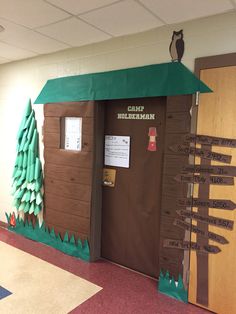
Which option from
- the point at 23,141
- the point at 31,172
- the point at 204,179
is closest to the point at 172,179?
the point at 204,179

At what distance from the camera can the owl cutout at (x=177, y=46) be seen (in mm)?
2477

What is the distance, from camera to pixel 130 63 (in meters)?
2.84

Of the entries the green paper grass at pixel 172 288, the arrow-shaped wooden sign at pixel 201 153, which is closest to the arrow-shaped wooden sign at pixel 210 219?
the arrow-shaped wooden sign at pixel 201 153

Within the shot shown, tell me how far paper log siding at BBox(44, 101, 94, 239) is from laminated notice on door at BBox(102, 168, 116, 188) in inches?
7.4

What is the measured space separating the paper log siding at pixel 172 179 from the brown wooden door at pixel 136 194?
197 millimetres

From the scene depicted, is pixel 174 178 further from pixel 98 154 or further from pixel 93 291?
pixel 93 291

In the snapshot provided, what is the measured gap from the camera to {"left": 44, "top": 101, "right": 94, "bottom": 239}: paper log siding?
10.5ft

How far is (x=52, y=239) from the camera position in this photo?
3619 mm

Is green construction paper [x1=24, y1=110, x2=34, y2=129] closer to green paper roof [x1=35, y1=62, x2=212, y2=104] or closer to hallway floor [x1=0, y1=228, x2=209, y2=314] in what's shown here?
green paper roof [x1=35, y1=62, x2=212, y2=104]

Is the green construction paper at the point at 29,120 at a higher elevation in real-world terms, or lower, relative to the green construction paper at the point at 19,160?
higher

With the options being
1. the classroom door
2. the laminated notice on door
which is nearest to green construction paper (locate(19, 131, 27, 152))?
the laminated notice on door

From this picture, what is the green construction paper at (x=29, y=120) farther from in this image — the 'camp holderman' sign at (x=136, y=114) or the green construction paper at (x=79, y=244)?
the green construction paper at (x=79, y=244)

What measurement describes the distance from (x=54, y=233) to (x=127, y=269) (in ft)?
3.60

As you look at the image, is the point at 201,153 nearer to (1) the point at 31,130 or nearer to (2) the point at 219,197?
(2) the point at 219,197
